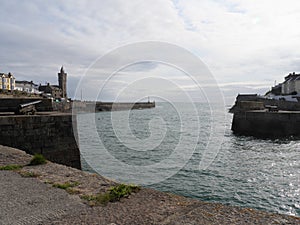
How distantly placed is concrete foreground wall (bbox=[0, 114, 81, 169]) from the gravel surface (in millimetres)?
5543

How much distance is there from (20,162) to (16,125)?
12.7 ft

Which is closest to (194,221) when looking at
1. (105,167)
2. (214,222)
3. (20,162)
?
(214,222)

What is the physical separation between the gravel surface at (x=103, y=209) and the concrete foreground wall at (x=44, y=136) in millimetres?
5543

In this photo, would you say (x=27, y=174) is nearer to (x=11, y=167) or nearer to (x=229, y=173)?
(x=11, y=167)

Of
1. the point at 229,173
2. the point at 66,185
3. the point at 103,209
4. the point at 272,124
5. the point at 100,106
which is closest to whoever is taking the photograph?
the point at 103,209

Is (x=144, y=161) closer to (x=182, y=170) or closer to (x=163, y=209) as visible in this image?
(x=182, y=170)

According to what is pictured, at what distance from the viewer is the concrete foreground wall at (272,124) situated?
26.1m

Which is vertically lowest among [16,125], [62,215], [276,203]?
[276,203]

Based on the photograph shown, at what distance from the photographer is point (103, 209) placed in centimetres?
402

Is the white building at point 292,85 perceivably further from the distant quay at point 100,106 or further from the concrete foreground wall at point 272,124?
the distant quay at point 100,106

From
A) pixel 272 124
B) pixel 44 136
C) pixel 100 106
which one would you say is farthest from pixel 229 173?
pixel 100 106

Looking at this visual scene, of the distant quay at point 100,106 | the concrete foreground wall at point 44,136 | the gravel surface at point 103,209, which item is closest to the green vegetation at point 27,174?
the gravel surface at point 103,209

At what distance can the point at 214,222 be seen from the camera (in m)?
3.55

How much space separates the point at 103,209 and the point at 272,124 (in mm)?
26830
